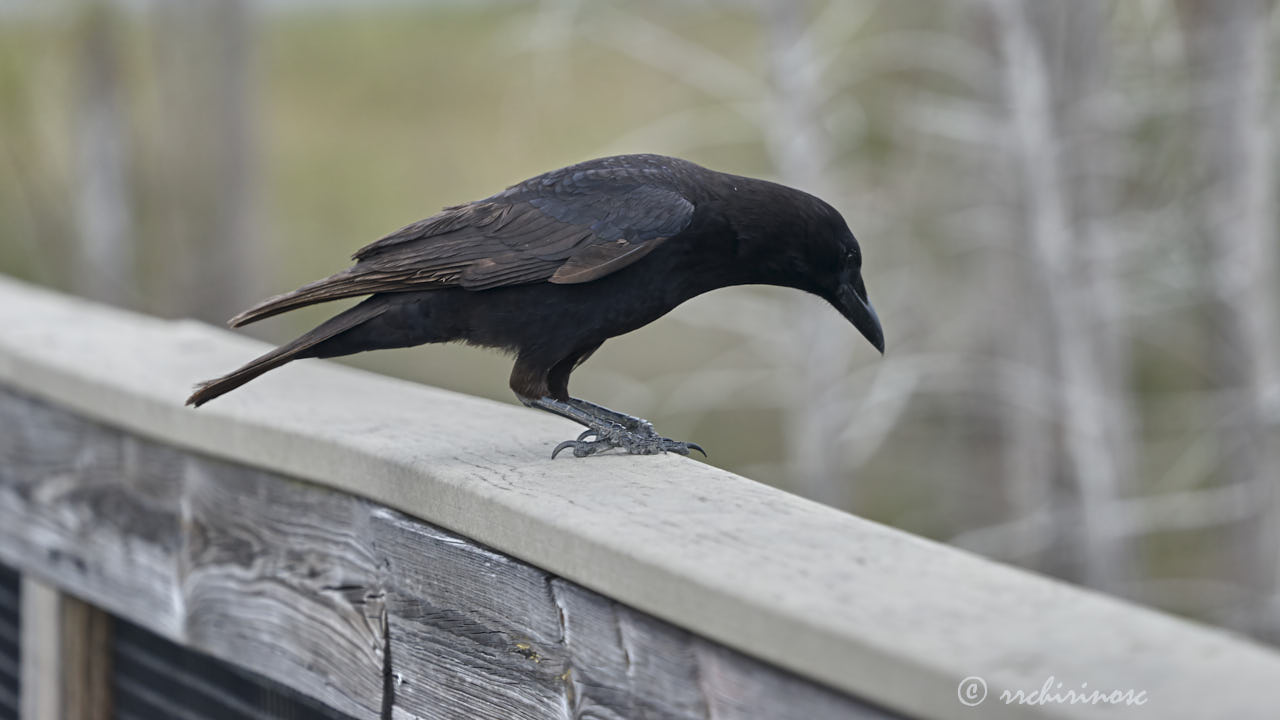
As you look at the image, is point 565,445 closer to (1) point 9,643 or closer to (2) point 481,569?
(2) point 481,569

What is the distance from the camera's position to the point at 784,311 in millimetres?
5820

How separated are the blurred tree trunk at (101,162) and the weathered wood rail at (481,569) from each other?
5781mm

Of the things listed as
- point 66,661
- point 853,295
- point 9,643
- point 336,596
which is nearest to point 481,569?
point 336,596

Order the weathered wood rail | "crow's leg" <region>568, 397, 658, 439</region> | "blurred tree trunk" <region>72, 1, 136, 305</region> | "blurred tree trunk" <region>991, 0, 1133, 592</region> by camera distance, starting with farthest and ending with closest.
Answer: "blurred tree trunk" <region>72, 1, 136, 305</region> < "blurred tree trunk" <region>991, 0, 1133, 592</region> < "crow's leg" <region>568, 397, 658, 439</region> < the weathered wood rail

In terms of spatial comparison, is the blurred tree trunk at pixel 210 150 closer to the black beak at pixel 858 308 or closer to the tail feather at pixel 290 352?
the tail feather at pixel 290 352

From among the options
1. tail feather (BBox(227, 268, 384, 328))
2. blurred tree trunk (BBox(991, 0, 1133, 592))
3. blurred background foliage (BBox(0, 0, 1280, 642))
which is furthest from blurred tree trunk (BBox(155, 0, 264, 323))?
tail feather (BBox(227, 268, 384, 328))

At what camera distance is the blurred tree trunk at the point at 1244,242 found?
4.95 m

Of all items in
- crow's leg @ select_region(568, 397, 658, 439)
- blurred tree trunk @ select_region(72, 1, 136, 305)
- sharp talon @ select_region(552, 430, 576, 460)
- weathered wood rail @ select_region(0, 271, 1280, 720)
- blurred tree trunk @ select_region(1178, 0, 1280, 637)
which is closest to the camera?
weathered wood rail @ select_region(0, 271, 1280, 720)

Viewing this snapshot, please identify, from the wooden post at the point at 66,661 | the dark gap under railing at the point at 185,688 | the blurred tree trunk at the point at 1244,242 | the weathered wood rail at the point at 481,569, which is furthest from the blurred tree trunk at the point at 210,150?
the dark gap under railing at the point at 185,688

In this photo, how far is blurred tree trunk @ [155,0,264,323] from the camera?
278 inches

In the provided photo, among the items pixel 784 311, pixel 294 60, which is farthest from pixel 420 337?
pixel 294 60

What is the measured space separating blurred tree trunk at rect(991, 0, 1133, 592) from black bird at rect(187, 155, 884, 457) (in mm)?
2662

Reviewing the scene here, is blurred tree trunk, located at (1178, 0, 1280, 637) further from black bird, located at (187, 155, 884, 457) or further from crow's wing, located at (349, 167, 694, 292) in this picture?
crow's wing, located at (349, 167, 694, 292)

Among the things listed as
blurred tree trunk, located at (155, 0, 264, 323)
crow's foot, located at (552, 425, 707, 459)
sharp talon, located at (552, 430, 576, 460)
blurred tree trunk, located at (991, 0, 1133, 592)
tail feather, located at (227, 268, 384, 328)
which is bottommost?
sharp talon, located at (552, 430, 576, 460)
